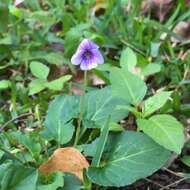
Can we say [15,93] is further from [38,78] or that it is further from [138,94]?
[138,94]

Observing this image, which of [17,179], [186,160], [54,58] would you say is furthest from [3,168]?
[54,58]

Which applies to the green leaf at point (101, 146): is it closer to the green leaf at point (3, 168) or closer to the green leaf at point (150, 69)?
the green leaf at point (3, 168)

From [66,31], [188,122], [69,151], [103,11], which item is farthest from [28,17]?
[69,151]

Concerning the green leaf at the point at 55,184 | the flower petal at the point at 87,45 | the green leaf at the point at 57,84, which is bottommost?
the green leaf at the point at 55,184

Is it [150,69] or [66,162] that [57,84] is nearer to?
[150,69]

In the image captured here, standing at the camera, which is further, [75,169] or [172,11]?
[172,11]

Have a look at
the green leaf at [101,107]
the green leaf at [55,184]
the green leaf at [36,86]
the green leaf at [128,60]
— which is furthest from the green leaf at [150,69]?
the green leaf at [55,184]

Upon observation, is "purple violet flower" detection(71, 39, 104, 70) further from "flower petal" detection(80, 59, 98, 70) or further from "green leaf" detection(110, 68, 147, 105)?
"green leaf" detection(110, 68, 147, 105)
